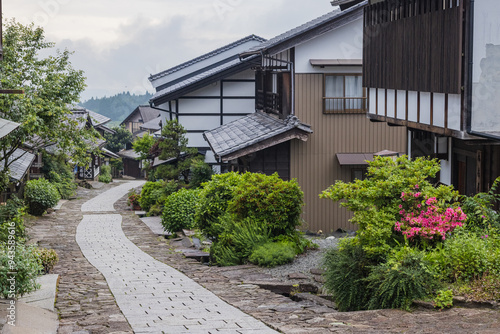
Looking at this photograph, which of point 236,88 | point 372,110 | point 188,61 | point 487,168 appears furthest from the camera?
point 188,61

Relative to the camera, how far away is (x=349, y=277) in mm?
10109

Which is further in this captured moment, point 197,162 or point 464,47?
point 197,162

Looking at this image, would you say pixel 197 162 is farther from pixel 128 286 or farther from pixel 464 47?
pixel 464 47

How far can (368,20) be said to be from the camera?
53.5 ft

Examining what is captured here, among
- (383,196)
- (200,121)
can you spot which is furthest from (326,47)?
(383,196)

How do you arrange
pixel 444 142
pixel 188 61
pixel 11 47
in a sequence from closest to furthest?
pixel 444 142, pixel 11 47, pixel 188 61

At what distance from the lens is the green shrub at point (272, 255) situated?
1352cm

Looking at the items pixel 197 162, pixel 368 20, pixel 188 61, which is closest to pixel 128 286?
pixel 368 20

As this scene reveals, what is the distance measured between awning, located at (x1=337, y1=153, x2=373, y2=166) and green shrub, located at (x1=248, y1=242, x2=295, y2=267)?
325 inches

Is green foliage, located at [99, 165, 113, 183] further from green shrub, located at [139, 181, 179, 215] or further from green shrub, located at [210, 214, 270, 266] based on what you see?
green shrub, located at [210, 214, 270, 266]

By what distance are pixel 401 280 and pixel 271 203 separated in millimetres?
6184

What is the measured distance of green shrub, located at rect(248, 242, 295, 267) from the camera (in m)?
13.5

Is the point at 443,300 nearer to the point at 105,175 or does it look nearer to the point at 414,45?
the point at 414,45

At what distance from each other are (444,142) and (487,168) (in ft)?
7.66
